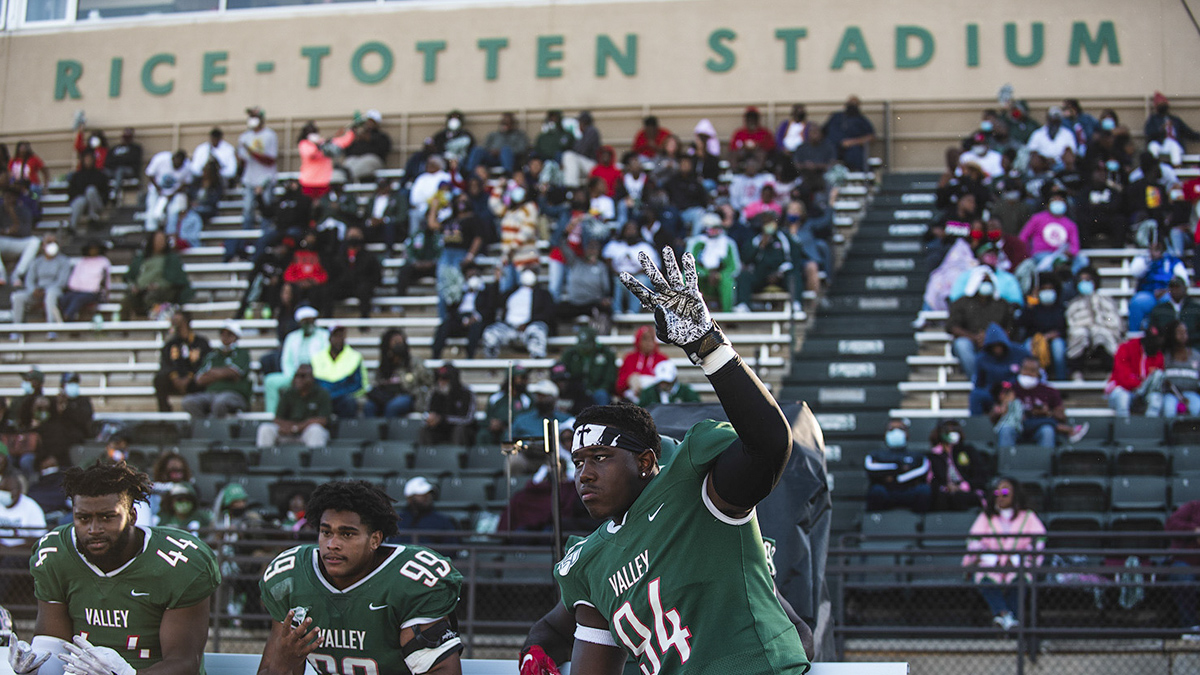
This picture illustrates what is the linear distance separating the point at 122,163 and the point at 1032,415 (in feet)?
46.6

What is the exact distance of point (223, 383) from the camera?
13641 millimetres

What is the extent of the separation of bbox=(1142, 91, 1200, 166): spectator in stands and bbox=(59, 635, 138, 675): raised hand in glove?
14528 millimetres

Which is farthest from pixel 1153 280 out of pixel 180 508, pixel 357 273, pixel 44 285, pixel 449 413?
pixel 44 285

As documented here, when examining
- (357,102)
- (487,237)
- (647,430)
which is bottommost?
(647,430)

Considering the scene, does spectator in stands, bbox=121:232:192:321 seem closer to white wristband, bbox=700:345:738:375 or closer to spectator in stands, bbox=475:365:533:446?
spectator in stands, bbox=475:365:533:446

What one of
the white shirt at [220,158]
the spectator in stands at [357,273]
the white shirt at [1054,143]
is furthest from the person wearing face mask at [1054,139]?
the white shirt at [220,158]

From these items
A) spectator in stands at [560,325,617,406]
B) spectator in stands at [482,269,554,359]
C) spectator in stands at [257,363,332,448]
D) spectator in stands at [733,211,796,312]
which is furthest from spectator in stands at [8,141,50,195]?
spectator in stands at [733,211,796,312]

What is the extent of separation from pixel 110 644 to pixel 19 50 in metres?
16.4

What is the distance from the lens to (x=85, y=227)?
735 inches

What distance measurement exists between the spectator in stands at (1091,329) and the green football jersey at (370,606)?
931 cm

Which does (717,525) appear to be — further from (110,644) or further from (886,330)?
(886,330)

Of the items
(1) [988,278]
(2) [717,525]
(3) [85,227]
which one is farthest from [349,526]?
(3) [85,227]

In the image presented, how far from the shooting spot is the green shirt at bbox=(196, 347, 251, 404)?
13.7 m

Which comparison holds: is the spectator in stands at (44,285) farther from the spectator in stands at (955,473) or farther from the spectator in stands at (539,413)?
the spectator in stands at (955,473)
